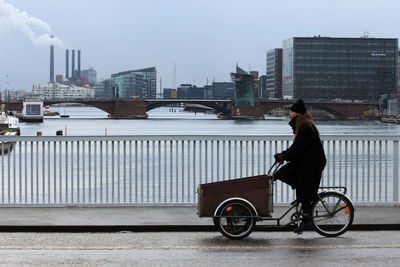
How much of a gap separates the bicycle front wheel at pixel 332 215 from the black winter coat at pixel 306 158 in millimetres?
164

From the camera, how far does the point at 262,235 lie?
8.50m

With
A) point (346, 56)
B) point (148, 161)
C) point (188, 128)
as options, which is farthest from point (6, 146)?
point (346, 56)

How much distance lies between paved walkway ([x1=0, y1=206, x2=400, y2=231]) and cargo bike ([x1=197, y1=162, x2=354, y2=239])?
0.45 metres

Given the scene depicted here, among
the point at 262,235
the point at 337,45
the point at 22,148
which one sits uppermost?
the point at 337,45

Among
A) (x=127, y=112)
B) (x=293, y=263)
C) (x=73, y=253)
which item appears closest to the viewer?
(x=293, y=263)

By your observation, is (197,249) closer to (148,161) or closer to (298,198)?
(298,198)

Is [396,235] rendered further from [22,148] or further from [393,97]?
[393,97]

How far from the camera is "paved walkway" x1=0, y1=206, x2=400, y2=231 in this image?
8.63 meters

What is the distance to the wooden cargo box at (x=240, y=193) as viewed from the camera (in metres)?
8.23

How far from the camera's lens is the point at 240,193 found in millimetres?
8250

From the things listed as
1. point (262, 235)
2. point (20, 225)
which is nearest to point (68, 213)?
point (20, 225)

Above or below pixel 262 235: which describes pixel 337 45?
above

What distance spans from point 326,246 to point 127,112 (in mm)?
140813

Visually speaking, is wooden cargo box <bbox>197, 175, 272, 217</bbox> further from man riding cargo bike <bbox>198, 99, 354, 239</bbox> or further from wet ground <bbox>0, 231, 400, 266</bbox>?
wet ground <bbox>0, 231, 400, 266</bbox>
